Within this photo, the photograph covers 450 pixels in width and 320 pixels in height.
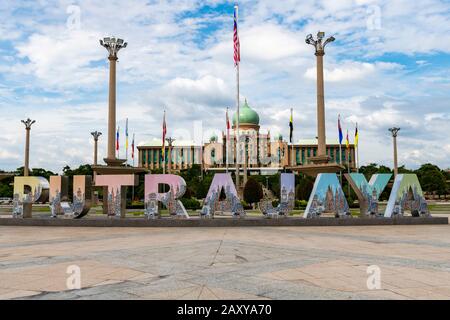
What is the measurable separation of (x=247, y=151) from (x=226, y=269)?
430 feet

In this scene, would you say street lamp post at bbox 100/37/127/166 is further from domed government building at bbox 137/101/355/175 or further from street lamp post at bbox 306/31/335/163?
domed government building at bbox 137/101/355/175

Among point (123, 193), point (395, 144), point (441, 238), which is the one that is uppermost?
point (395, 144)

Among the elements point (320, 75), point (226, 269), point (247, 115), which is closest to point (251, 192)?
point (320, 75)

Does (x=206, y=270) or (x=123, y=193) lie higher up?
(x=123, y=193)

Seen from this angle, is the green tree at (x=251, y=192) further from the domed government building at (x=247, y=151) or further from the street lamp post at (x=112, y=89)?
the domed government building at (x=247, y=151)

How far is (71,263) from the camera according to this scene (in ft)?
40.2

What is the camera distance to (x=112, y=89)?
44875 millimetres

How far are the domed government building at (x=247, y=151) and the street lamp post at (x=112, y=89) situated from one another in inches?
3293

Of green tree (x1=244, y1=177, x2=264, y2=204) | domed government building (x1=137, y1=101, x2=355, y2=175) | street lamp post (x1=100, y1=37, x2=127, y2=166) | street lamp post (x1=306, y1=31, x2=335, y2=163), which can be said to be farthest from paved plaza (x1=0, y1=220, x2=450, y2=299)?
domed government building (x1=137, y1=101, x2=355, y2=175)

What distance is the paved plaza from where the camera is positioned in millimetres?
8531
